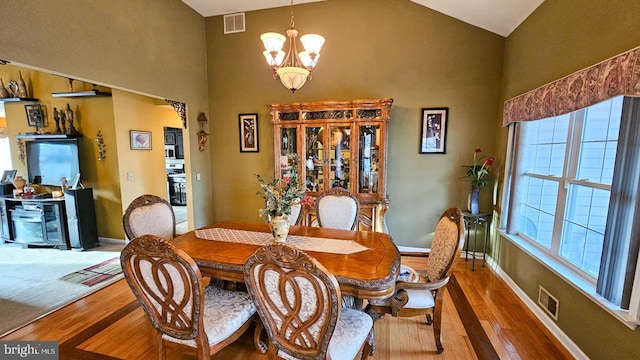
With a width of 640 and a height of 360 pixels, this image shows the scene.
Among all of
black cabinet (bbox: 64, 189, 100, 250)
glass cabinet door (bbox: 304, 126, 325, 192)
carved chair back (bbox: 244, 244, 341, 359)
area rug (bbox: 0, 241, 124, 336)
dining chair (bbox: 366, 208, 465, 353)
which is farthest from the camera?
black cabinet (bbox: 64, 189, 100, 250)

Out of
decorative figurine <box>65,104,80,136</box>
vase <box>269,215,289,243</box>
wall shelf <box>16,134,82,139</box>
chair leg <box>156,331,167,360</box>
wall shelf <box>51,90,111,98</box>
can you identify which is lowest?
chair leg <box>156,331,167,360</box>

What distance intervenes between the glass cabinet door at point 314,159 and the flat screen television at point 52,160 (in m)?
3.51

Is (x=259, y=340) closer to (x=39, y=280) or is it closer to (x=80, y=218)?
(x=39, y=280)

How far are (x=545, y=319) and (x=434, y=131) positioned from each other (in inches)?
93.6

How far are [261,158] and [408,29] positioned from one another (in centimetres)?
282

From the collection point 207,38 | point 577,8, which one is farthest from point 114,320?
point 577,8

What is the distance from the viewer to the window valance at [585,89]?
1.52 meters

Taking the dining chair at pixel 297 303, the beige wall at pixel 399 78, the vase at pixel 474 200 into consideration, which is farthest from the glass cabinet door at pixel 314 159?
the dining chair at pixel 297 303

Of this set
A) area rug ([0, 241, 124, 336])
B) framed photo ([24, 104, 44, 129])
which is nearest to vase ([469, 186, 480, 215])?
area rug ([0, 241, 124, 336])

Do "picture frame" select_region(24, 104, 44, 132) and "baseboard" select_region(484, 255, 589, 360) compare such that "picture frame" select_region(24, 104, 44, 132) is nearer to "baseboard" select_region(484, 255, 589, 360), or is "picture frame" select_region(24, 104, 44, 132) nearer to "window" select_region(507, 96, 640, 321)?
"window" select_region(507, 96, 640, 321)

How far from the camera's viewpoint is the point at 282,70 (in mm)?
2250

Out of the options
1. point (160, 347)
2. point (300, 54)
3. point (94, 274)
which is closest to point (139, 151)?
point (94, 274)

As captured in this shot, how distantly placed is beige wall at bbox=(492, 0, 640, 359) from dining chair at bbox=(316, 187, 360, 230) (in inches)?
69.6

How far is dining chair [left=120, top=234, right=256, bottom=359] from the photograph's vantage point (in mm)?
1360
